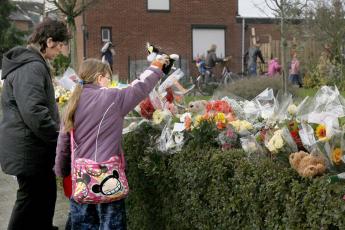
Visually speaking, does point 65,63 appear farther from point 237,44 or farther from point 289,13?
point 237,44

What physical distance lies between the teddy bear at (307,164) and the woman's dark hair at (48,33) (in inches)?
82.6

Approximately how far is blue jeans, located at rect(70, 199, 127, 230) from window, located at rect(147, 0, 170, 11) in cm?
2489

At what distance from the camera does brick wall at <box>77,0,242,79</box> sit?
27.6 meters

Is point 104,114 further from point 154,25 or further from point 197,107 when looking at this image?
point 154,25

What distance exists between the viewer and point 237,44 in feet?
98.1

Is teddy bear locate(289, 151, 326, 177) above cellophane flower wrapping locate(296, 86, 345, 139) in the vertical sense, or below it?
below

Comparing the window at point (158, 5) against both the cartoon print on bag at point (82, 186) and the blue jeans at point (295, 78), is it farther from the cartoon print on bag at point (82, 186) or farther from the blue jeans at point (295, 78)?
the cartoon print on bag at point (82, 186)

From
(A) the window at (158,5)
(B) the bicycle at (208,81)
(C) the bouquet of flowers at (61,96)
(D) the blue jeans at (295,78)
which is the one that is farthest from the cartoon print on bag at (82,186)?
(A) the window at (158,5)

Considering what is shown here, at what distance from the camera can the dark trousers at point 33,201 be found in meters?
4.60

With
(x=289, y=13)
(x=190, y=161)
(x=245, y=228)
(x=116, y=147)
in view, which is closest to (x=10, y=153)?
(x=116, y=147)

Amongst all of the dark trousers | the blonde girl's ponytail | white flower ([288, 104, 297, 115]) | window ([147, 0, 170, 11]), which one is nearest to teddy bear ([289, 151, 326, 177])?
white flower ([288, 104, 297, 115])

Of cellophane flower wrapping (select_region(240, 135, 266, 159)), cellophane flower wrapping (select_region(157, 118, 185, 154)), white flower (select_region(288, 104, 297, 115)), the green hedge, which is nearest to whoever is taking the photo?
the green hedge

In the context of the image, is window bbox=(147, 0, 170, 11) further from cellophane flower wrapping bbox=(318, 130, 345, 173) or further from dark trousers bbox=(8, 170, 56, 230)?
cellophane flower wrapping bbox=(318, 130, 345, 173)

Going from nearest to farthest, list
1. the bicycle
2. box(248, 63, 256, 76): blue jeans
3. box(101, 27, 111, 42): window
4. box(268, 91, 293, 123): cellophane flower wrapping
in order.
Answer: box(268, 91, 293, 123): cellophane flower wrapping, the bicycle, box(248, 63, 256, 76): blue jeans, box(101, 27, 111, 42): window
